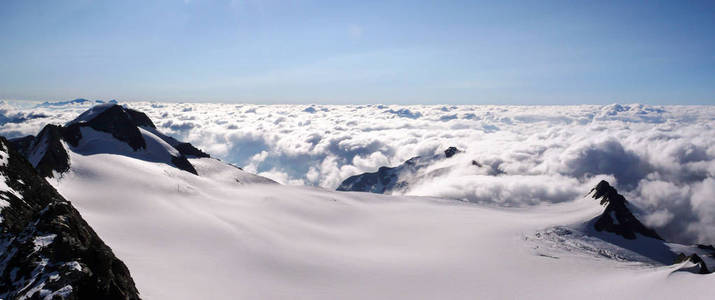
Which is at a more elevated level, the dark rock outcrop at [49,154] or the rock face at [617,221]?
the dark rock outcrop at [49,154]

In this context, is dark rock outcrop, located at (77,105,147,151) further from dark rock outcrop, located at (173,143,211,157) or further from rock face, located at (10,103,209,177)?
dark rock outcrop, located at (173,143,211,157)

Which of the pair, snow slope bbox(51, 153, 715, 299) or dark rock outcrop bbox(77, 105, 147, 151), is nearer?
snow slope bbox(51, 153, 715, 299)

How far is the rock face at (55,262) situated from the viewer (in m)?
15.6

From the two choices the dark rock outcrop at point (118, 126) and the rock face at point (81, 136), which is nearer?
the rock face at point (81, 136)

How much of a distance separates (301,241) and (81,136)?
76243mm

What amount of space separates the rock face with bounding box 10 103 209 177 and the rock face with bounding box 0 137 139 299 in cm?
5398

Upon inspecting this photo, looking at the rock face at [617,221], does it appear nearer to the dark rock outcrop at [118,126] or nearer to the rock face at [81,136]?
the rock face at [81,136]

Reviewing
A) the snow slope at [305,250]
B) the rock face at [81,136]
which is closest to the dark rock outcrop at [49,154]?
the rock face at [81,136]

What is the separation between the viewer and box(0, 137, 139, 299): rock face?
15.6 m

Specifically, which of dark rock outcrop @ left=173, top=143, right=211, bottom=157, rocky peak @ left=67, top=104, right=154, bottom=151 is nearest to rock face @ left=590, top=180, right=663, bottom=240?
dark rock outcrop @ left=173, top=143, right=211, bottom=157

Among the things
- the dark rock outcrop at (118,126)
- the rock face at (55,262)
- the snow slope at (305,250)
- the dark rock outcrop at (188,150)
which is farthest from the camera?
the dark rock outcrop at (188,150)

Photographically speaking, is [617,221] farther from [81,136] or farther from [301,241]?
[81,136]

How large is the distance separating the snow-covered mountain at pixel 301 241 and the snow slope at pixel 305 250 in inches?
9.9

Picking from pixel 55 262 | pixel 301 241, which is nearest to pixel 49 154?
pixel 301 241
